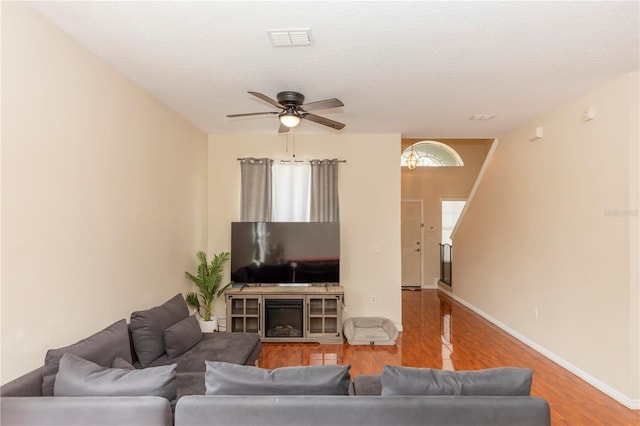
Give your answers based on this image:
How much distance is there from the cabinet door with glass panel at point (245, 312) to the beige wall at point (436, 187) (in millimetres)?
4942

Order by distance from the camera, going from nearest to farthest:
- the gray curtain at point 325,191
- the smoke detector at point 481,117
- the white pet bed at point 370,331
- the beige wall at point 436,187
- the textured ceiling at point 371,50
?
the textured ceiling at point 371,50
the smoke detector at point 481,117
the white pet bed at point 370,331
the gray curtain at point 325,191
the beige wall at point 436,187

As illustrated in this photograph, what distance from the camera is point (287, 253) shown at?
197 inches

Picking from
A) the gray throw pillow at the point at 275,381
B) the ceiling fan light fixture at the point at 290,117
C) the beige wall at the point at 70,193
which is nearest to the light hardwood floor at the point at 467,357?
the beige wall at the point at 70,193

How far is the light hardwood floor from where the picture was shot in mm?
3014

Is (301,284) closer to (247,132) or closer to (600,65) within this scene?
(247,132)

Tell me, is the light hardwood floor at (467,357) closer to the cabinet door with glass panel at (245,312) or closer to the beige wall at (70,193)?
the cabinet door with glass panel at (245,312)

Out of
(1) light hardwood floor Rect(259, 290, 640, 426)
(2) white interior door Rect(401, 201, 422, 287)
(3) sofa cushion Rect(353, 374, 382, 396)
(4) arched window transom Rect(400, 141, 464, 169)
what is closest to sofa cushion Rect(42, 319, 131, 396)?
(3) sofa cushion Rect(353, 374, 382, 396)

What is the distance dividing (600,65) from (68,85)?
405 centimetres

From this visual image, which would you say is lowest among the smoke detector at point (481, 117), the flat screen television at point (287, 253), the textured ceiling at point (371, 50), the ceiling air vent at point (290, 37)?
the flat screen television at point (287, 253)

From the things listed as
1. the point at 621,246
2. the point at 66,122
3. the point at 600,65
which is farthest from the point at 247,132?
the point at 621,246

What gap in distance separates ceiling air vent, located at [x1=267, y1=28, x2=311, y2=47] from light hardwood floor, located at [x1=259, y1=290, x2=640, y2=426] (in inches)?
123

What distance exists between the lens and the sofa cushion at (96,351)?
2.04 metres

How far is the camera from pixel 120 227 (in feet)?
10.2

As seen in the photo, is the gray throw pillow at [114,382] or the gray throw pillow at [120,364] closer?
the gray throw pillow at [114,382]
